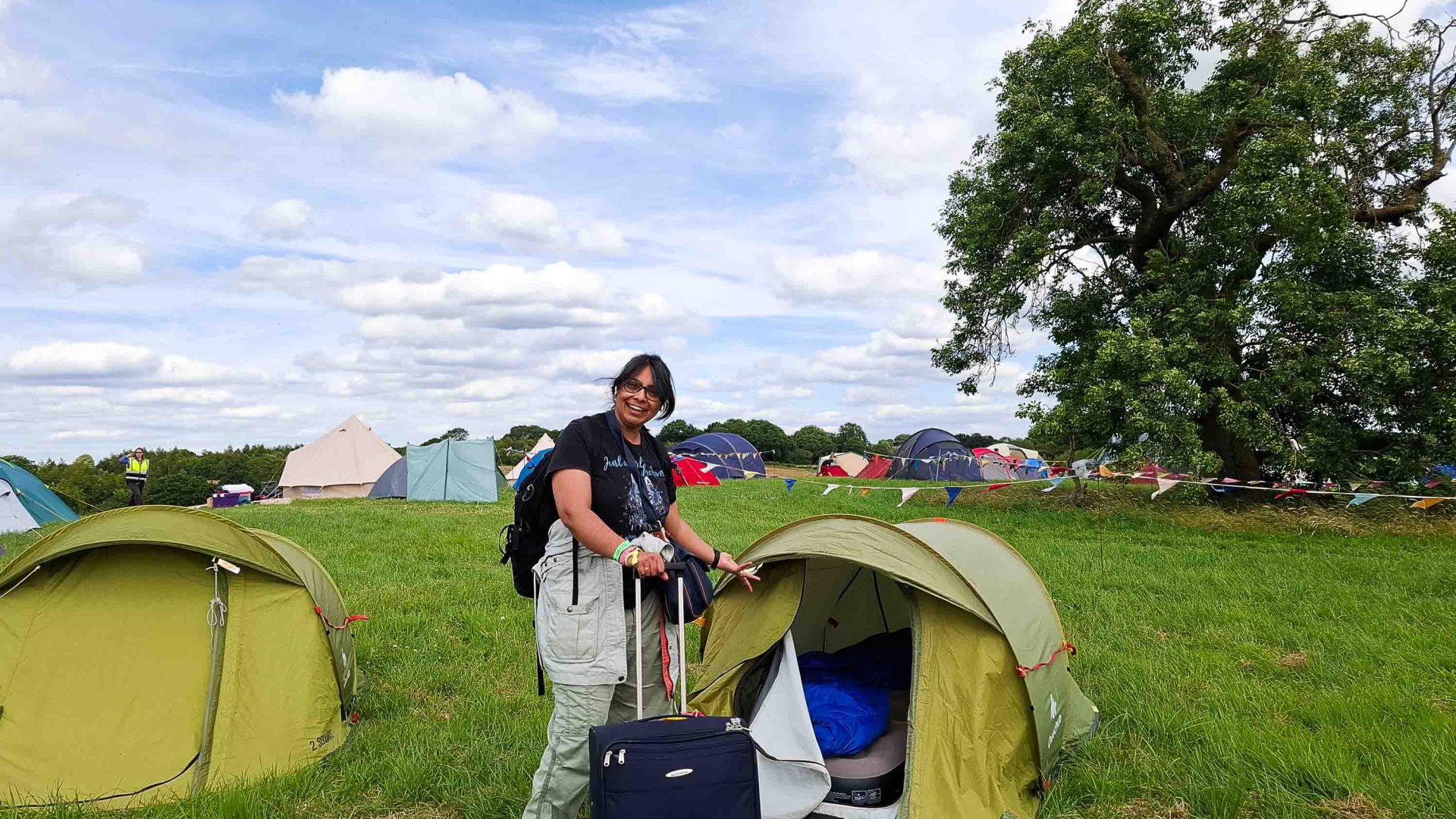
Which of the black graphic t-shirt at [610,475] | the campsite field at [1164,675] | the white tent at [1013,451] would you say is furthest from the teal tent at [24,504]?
the white tent at [1013,451]

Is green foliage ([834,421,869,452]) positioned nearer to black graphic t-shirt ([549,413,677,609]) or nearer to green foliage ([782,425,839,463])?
green foliage ([782,425,839,463])

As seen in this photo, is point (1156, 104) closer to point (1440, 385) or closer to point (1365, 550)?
point (1440, 385)

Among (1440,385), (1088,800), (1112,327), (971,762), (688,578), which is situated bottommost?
(1088,800)

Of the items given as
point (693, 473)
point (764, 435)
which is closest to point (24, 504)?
point (693, 473)

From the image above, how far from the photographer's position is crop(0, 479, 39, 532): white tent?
12805 mm

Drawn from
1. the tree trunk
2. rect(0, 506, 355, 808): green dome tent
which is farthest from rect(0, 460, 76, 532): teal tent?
the tree trunk

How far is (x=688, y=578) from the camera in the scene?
3.15 metres

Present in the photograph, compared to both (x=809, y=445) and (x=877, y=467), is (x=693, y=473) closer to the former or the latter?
(x=877, y=467)

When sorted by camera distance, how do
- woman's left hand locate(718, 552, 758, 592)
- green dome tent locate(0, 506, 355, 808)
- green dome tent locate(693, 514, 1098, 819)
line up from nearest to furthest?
1. woman's left hand locate(718, 552, 758, 592)
2. green dome tent locate(693, 514, 1098, 819)
3. green dome tent locate(0, 506, 355, 808)

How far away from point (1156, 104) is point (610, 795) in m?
13.2

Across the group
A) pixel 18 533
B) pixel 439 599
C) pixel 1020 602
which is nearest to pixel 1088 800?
pixel 1020 602

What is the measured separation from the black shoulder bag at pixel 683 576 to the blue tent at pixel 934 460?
2174cm

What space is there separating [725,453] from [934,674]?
74.8 ft

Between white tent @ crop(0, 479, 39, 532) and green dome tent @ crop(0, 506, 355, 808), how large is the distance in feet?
36.8
